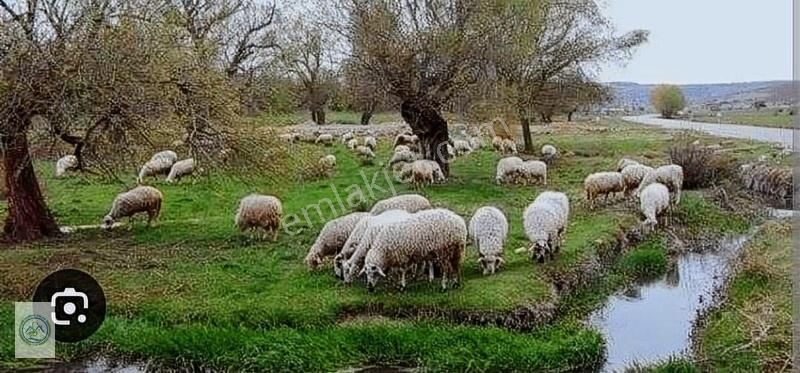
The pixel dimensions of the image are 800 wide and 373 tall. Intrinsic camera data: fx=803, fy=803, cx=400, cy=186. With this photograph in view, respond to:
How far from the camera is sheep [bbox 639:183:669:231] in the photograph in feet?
33.4

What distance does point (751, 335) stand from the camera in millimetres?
5156

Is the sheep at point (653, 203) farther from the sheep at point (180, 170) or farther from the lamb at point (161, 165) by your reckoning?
the lamb at point (161, 165)

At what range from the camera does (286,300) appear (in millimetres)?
6359

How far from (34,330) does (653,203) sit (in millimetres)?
7414

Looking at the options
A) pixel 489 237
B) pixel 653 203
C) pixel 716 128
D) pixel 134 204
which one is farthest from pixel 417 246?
pixel 716 128

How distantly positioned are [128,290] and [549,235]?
3.84 meters

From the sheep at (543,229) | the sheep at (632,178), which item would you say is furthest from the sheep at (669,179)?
the sheep at (543,229)

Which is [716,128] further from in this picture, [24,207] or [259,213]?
[24,207]

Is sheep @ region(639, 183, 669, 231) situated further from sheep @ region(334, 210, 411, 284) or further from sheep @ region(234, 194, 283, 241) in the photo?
sheep @ region(234, 194, 283, 241)

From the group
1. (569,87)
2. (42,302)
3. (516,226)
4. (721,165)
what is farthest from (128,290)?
(569,87)

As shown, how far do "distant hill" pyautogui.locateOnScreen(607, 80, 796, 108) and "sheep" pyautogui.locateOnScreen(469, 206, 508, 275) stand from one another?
2.43 metres

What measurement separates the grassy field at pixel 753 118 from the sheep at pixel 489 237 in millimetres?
2456

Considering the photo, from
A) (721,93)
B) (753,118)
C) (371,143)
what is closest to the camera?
(753,118)

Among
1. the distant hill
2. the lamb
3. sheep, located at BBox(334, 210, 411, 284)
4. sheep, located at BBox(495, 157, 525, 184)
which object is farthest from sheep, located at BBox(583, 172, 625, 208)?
the lamb
